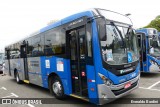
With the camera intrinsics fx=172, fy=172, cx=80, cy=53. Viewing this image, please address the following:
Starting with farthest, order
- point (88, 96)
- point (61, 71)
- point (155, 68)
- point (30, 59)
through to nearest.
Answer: point (155, 68)
point (30, 59)
point (61, 71)
point (88, 96)

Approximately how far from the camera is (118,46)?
536cm

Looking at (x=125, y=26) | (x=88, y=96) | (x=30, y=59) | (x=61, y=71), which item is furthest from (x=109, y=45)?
(x=30, y=59)

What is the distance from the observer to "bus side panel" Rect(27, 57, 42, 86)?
8.19 m

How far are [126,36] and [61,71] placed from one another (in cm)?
264

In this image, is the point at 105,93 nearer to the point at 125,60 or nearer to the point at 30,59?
the point at 125,60

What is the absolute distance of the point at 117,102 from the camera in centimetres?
607

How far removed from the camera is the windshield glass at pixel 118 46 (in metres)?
5.01

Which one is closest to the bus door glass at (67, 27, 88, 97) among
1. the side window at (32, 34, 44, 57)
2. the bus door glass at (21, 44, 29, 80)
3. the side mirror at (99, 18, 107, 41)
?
the side mirror at (99, 18, 107, 41)

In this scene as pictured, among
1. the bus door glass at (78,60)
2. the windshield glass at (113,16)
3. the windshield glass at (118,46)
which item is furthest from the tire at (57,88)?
the windshield glass at (113,16)

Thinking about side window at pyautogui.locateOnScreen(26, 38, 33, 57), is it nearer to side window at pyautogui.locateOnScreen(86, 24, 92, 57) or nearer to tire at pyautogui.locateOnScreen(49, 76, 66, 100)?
tire at pyautogui.locateOnScreen(49, 76, 66, 100)

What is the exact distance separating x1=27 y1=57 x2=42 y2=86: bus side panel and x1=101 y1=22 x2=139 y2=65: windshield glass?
13.5 feet

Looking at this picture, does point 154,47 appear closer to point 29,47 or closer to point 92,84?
point 92,84

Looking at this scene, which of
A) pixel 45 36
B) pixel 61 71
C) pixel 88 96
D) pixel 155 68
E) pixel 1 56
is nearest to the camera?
pixel 88 96

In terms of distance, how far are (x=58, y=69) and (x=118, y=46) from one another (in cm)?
249
